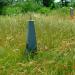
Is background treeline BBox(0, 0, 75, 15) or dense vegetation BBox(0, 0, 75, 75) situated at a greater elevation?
dense vegetation BBox(0, 0, 75, 75)

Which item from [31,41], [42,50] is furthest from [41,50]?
[31,41]

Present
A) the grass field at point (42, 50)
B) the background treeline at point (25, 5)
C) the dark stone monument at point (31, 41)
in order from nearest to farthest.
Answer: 1. the grass field at point (42, 50)
2. the dark stone monument at point (31, 41)
3. the background treeline at point (25, 5)

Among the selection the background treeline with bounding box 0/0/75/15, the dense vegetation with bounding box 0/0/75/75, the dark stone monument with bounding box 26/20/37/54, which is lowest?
the background treeline with bounding box 0/0/75/15

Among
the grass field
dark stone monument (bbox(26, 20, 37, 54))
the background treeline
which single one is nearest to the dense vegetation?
the grass field

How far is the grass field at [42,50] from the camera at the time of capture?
484 cm

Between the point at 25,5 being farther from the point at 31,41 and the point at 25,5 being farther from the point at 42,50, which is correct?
the point at 31,41

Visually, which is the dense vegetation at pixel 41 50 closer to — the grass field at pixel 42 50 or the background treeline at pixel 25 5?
the grass field at pixel 42 50

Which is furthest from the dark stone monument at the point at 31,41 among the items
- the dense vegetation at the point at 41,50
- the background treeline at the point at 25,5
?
the background treeline at the point at 25,5

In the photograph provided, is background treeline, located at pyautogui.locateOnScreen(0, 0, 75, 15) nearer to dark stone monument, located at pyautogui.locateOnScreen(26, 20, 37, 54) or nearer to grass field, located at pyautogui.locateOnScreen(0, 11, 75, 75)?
grass field, located at pyautogui.locateOnScreen(0, 11, 75, 75)

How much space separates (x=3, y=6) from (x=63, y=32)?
43.6 ft

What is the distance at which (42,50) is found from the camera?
19.6 ft

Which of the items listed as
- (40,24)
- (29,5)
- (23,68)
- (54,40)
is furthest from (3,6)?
(23,68)

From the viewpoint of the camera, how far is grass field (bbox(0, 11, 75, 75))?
15.9 feet

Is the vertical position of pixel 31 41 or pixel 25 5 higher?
pixel 31 41
